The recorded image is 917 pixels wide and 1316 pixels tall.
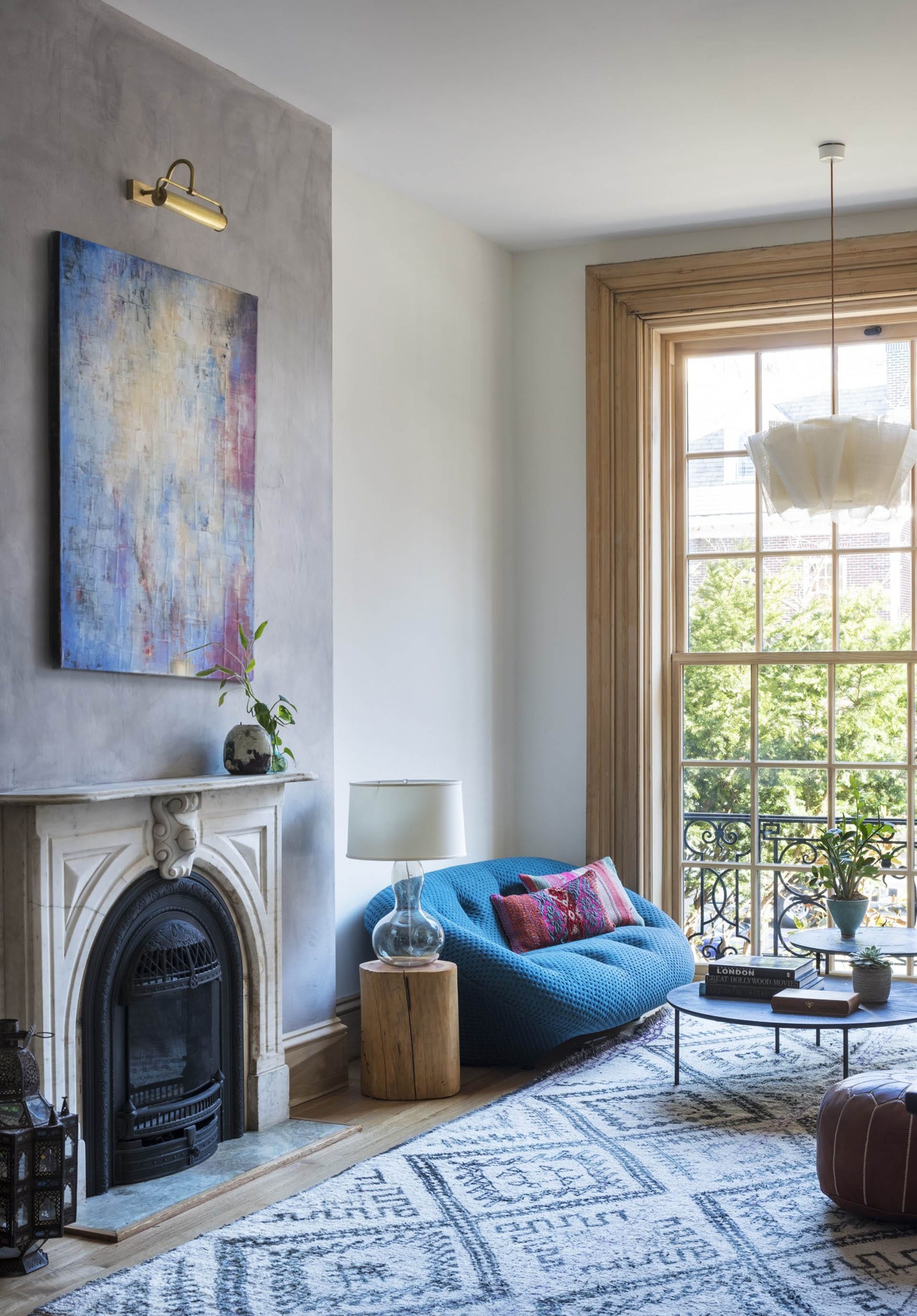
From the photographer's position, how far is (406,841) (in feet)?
14.1

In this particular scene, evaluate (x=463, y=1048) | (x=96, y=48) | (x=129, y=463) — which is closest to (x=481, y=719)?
(x=463, y=1048)

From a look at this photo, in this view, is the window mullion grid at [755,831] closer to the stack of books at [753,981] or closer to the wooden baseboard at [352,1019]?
the stack of books at [753,981]

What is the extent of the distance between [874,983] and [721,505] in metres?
2.49

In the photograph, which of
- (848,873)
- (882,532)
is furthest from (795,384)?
(848,873)

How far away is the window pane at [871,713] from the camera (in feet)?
18.6

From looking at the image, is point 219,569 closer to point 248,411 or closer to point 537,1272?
point 248,411

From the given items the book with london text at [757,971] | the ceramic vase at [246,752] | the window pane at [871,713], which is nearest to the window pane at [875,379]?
the window pane at [871,713]

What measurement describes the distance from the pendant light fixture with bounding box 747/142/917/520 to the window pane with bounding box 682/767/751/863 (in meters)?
1.76

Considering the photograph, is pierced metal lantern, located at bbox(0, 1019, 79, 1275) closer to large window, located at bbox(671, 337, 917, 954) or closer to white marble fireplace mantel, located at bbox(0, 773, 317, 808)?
white marble fireplace mantel, located at bbox(0, 773, 317, 808)

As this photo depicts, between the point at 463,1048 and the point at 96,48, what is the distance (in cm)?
331

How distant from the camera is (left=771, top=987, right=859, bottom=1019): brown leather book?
13.1 ft

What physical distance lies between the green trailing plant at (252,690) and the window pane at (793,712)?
2477 millimetres

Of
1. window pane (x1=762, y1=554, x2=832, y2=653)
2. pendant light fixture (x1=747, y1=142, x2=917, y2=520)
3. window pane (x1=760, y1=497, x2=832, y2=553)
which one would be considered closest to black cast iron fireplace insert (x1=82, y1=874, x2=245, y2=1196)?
pendant light fixture (x1=747, y1=142, x2=917, y2=520)

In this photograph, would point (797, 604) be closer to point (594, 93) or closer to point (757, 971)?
point (757, 971)
